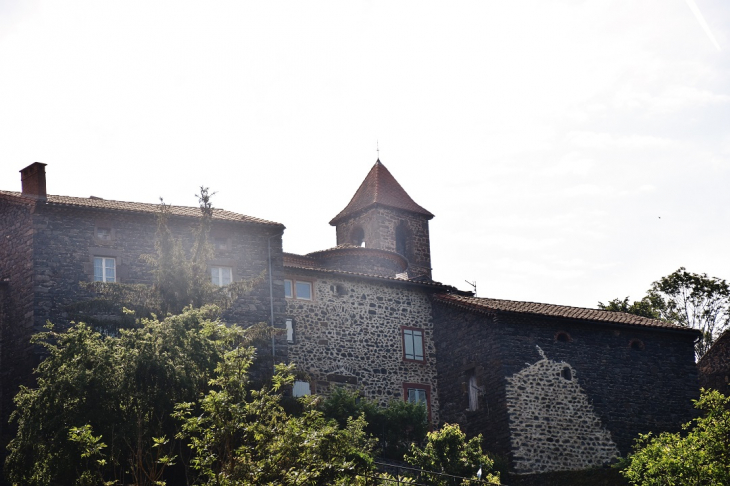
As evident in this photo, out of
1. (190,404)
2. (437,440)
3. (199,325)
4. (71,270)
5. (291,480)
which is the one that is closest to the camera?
(291,480)

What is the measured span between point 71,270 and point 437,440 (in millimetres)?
11408

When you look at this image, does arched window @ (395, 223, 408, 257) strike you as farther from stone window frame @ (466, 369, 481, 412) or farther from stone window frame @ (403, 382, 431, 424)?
stone window frame @ (466, 369, 481, 412)

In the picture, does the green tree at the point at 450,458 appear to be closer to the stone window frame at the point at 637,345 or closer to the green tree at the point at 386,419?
the green tree at the point at 386,419

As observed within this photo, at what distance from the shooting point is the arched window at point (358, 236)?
4748 centimetres

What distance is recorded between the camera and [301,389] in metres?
32.5

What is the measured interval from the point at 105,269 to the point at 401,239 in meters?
20.2

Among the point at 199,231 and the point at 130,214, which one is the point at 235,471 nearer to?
the point at 199,231

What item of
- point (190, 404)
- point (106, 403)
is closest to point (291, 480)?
point (190, 404)

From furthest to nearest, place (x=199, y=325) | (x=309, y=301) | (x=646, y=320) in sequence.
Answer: (x=646, y=320) < (x=309, y=301) < (x=199, y=325)

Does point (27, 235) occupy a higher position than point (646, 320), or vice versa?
point (27, 235)

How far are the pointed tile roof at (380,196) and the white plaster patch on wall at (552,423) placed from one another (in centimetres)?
1575

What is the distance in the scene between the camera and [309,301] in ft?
111

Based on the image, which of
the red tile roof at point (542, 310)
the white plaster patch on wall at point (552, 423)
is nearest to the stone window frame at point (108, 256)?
the red tile roof at point (542, 310)

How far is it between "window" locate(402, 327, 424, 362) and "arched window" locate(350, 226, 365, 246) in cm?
1208
